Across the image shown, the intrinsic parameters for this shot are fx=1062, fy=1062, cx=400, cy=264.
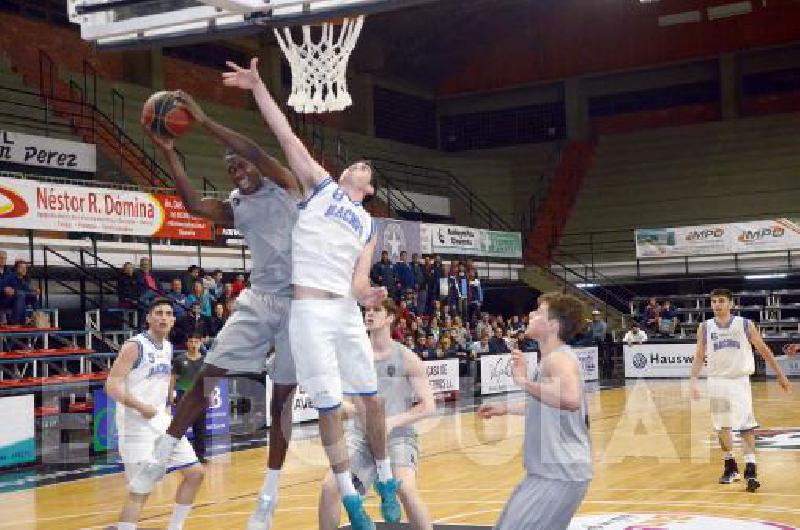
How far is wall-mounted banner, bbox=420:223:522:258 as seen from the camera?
84.5 feet

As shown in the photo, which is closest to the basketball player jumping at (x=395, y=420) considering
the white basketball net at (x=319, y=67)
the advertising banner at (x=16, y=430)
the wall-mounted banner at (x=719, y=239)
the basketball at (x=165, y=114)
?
the basketball at (x=165, y=114)

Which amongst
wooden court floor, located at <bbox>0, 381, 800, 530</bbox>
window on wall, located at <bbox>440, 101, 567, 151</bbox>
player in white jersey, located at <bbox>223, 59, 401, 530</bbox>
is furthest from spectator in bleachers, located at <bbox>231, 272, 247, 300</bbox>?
window on wall, located at <bbox>440, 101, 567, 151</bbox>

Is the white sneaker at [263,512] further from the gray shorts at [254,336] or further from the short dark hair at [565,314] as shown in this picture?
the short dark hair at [565,314]

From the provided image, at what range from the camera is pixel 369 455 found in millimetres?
7207

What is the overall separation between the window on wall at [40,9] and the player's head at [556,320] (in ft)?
67.5

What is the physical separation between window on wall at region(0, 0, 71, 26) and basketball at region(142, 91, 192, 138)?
19.5m

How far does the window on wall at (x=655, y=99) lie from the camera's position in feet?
112

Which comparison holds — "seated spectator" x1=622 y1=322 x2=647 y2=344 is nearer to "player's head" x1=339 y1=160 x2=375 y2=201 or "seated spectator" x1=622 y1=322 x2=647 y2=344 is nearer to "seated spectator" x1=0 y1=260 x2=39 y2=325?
"seated spectator" x1=0 y1=260 x2=39 y2=325

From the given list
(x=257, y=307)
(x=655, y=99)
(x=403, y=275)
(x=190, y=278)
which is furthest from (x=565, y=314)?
(x=655, y=99)

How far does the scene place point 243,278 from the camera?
19.2 meters

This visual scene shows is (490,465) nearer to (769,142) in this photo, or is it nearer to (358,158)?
(358,158)

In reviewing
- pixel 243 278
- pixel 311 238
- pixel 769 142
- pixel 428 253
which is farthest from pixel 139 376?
pixel 769 142

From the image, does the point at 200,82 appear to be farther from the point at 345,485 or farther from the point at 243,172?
the point at 345,485

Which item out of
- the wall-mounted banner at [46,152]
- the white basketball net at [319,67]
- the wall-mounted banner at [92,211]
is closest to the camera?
the white basketball net at [319,67]
